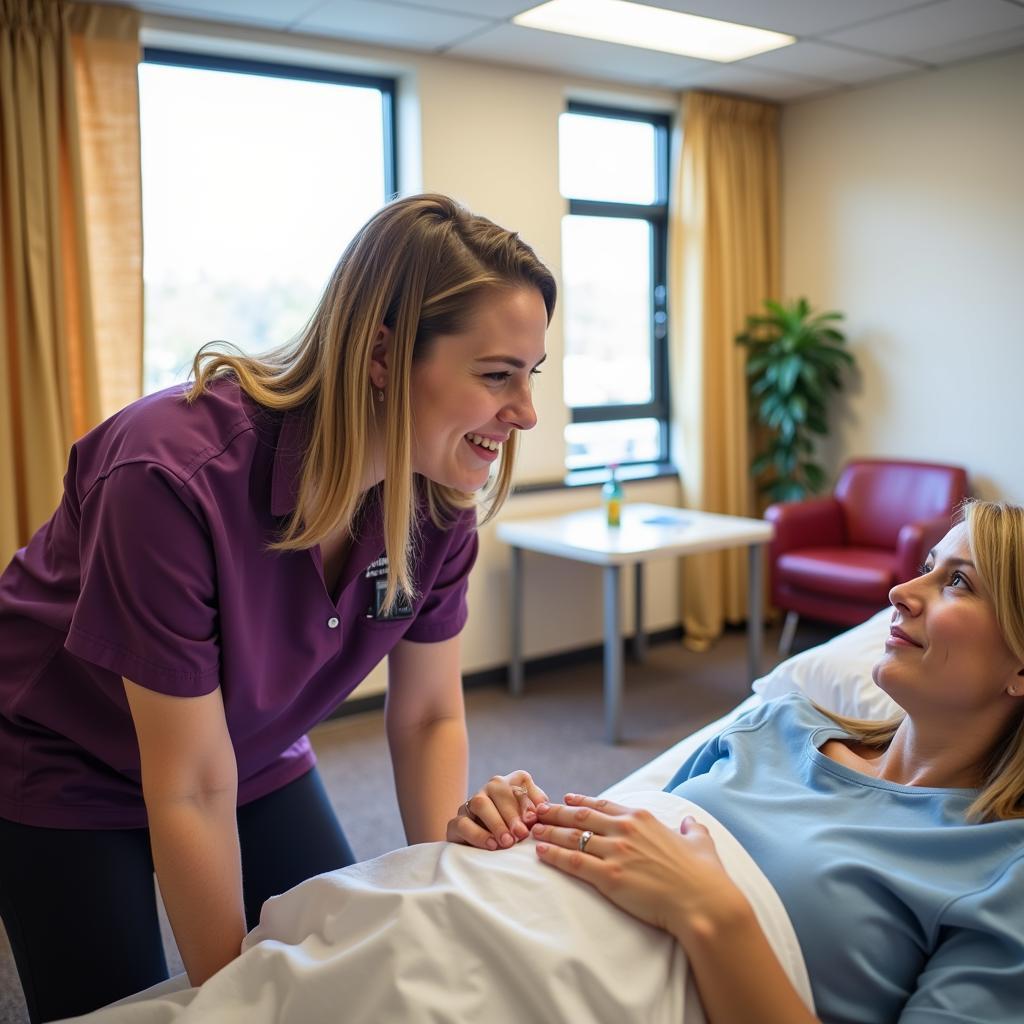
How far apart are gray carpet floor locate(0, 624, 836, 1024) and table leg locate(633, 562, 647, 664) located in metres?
0.07

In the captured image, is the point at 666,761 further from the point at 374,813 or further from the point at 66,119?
the point at 66,119

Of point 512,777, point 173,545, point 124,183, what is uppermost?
point 124,183

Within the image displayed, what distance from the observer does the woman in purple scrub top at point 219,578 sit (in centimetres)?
124

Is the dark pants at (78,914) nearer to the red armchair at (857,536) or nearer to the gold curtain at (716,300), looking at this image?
the red armchair at (857,536)

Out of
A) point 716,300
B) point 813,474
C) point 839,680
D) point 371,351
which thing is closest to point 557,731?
point 839,680

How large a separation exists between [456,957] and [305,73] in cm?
382

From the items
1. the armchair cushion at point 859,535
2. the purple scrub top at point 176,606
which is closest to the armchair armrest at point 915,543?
the armchair cushion at point 859,535

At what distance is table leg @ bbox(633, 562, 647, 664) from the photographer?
4.84 metres

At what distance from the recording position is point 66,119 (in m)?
3.41

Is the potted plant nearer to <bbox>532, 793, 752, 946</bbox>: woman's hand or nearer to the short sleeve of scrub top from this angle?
<bbox>532, 793, 752, 946</bbox>: woman's hand

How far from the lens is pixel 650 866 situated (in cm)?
120

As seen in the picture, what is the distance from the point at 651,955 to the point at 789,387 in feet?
13.7

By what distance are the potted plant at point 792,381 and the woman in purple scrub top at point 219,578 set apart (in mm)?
3810

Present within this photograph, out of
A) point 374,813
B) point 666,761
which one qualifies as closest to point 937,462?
point 374,813
